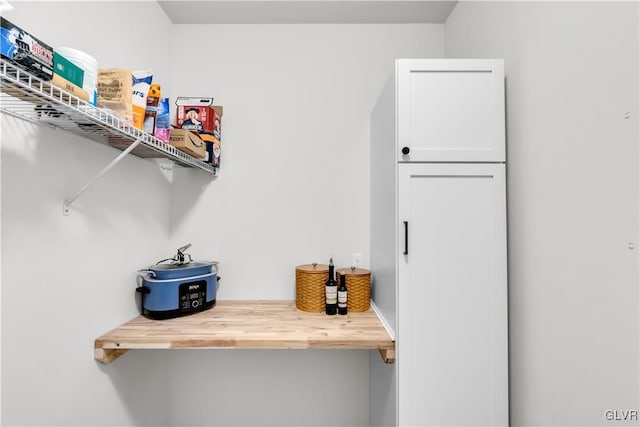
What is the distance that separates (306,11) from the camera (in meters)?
1.75

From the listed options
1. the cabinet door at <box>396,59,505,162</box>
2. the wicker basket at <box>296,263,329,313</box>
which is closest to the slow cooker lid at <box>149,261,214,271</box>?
the wicker basket at <box>296,263,329,313</box>

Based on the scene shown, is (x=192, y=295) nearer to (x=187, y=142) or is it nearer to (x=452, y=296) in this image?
(x=187, y=142)

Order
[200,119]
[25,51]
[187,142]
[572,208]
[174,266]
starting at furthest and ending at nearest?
1. [200,119]
2. [174,266]
3. [187,142]
4. [572,208]
5. [25,51]

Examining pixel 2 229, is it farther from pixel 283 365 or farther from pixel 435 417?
pixel 435 417

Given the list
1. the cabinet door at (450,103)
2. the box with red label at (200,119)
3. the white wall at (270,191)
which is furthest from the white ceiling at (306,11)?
the cabinet door at (450,103)

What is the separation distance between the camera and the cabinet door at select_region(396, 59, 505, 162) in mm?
1222

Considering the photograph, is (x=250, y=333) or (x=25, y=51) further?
(x=250, y=333)

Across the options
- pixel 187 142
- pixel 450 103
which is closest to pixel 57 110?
pixel 187 142

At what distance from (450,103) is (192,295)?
4.78 feet

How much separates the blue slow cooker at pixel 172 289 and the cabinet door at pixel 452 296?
979mm

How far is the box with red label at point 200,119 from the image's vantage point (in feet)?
5.33

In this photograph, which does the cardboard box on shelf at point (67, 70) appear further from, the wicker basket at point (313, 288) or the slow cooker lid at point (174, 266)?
the wicker basket at point (313, 288)

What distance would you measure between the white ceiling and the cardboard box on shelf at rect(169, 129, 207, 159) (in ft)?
2.74

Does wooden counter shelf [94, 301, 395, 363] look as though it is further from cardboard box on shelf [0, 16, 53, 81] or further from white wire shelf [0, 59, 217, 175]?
cardboard box on shelf [0, 16, 53, 81]
